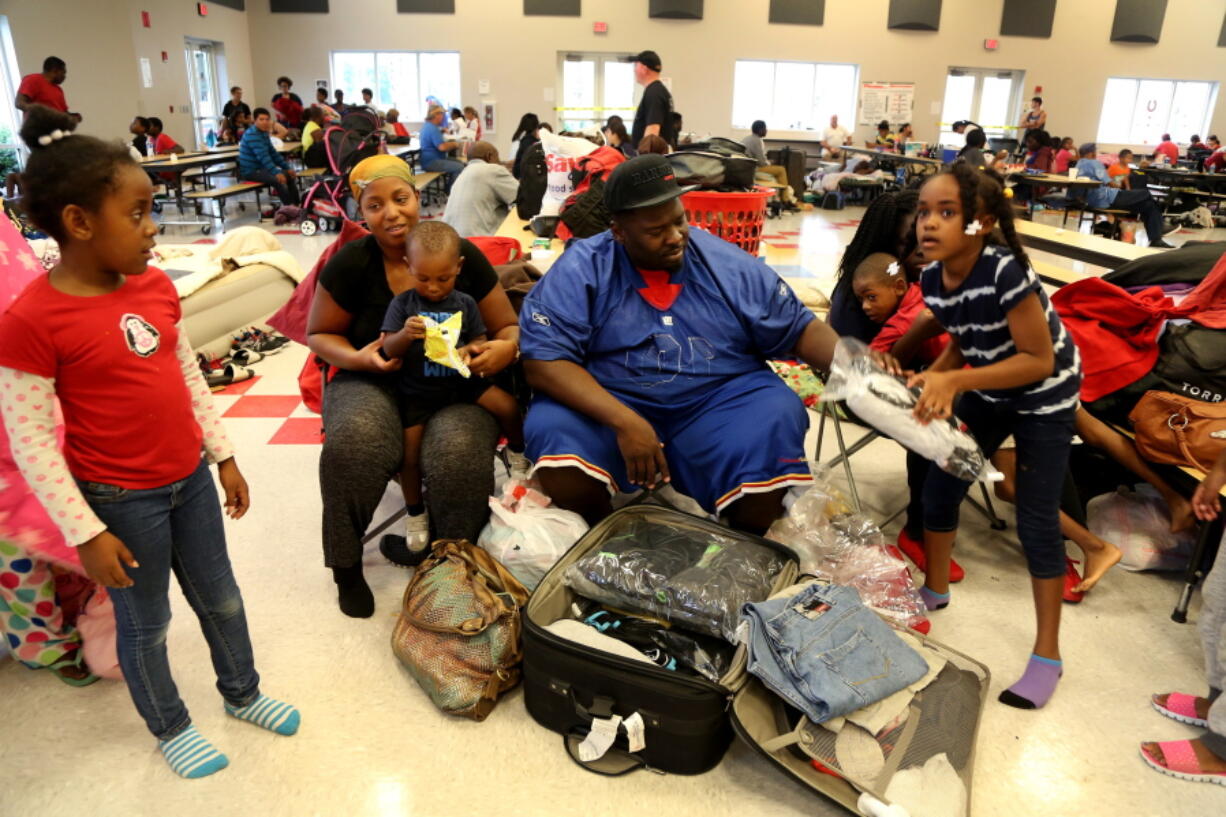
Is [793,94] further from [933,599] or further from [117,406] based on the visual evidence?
[117,406]

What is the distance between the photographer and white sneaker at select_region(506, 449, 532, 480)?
241 centimetres

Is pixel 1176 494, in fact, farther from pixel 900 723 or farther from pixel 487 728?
pixel 487 728

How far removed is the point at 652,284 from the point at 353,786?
4.85 feet

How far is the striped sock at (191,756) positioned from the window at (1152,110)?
18.7m

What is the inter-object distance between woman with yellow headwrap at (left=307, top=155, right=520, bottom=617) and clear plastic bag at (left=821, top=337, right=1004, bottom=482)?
3.19ft

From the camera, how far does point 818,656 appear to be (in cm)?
166

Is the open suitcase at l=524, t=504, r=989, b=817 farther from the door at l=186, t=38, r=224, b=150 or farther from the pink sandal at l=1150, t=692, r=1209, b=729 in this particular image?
the door at l=186, t=38, r=224, b=150

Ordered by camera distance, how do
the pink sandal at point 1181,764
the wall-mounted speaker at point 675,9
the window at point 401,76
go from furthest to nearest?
the window at point 401,76
the wall-mounted speaker at point 675,9
the pink sandal at point 1181,764

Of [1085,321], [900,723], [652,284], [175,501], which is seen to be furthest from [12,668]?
[1085,321]

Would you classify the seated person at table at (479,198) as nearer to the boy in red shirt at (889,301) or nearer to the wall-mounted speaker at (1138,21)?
the boy in red shirt at (889,301)

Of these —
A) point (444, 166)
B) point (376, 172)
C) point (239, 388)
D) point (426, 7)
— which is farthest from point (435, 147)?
point (376, 172)

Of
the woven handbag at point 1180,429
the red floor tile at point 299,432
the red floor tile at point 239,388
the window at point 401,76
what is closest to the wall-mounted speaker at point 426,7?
the window at point 401,76

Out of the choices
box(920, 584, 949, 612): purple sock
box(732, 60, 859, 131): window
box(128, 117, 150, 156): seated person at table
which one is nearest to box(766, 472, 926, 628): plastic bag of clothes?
box(920, 584, 949, 612): purple sock

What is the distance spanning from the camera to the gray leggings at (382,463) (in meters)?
2.12
